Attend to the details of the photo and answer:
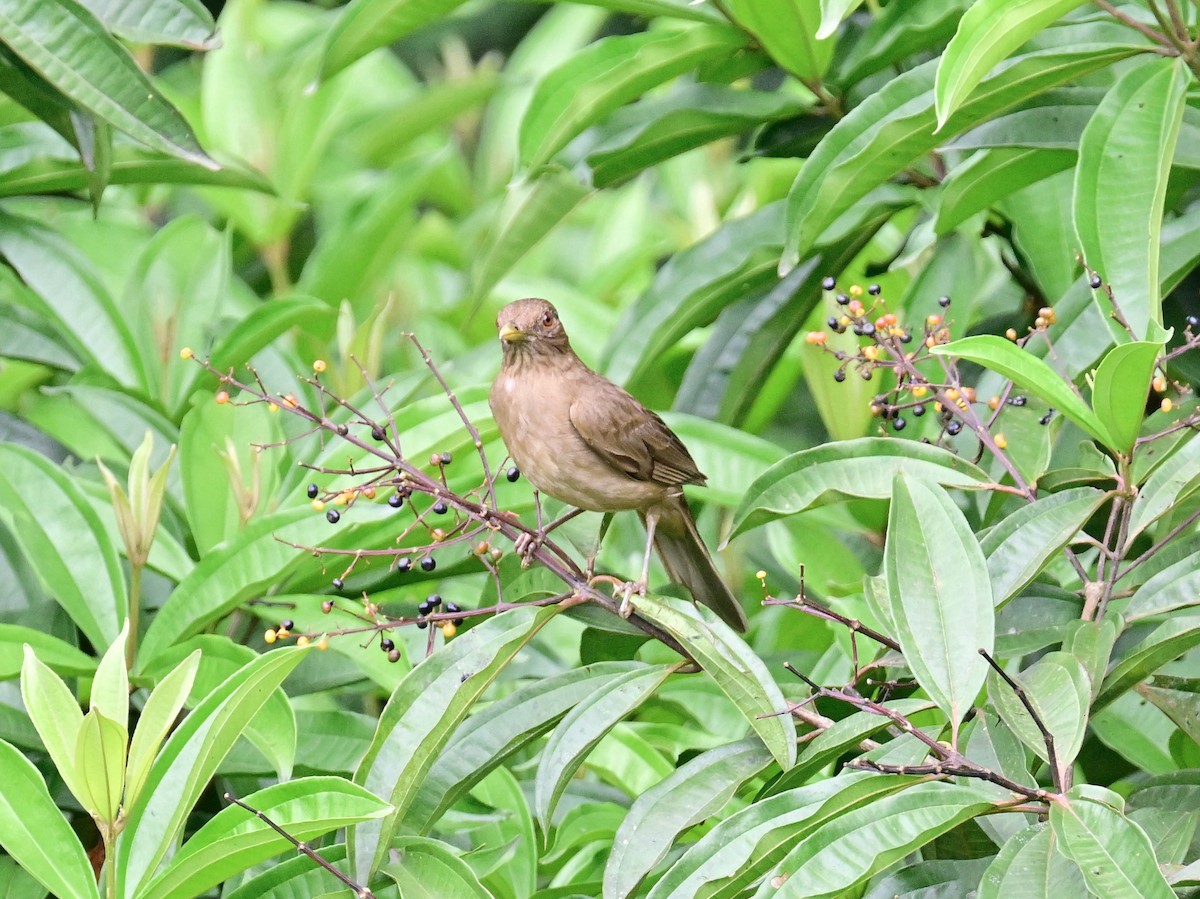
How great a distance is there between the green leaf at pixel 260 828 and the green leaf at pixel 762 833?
44 centimetres

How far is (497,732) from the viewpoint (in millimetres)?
2467

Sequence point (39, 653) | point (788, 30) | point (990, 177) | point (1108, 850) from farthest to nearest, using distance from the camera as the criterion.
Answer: point (788, 30), point (990, 177), point (39, 653), point (1108, 850)

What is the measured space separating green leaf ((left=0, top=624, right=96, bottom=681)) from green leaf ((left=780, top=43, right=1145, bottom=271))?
1510mm

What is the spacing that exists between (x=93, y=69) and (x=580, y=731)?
1574mm

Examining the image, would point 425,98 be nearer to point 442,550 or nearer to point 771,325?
point 771,325

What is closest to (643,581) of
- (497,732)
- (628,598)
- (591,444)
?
(591,444)

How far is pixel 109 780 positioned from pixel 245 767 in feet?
2.10

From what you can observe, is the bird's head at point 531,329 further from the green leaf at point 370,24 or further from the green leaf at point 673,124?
the green leaf at point 370,24

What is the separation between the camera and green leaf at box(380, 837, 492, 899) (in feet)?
7.16

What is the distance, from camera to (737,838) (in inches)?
81.6

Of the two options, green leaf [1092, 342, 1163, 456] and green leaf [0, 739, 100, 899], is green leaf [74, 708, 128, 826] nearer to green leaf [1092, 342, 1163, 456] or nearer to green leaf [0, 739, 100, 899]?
green leaf [0, 739, 100, 899]

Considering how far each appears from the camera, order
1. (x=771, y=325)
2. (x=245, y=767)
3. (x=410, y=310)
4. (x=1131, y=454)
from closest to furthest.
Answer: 1. (x=1131, y=454)
2. (x=245, y=767)
3. (x=771, y=325)
4. (x=410, y=310)

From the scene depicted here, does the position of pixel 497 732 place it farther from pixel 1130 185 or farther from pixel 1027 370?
pixel 1130 185

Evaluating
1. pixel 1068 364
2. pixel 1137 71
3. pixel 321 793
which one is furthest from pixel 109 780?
pixel 1137 71
